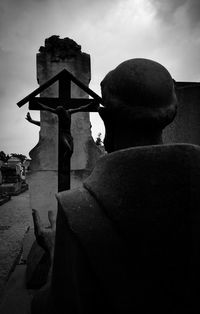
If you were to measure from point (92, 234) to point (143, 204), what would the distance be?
6.2 inches

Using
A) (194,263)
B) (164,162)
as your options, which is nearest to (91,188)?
(164,162)

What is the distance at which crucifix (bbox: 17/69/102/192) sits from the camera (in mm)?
2914

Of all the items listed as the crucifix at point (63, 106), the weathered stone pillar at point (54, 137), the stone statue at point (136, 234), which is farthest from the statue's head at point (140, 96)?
the weathered stone pillar at point (54, 137)

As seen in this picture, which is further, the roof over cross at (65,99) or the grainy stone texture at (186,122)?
the roof over cross at (65,99)

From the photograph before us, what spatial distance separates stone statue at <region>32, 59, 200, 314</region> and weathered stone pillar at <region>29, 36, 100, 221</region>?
3364mm

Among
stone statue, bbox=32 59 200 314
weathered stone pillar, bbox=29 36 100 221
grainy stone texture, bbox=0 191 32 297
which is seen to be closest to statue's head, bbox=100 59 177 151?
stone statue, bbox=32 59 200 314

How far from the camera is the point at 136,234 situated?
647 mm

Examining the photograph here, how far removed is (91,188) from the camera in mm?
737

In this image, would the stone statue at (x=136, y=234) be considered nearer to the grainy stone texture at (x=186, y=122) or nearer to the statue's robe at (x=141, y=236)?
the statue's robe at (x=141, y=236)

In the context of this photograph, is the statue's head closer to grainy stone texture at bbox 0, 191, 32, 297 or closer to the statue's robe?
the statue's robe

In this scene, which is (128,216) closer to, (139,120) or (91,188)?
(91,188)

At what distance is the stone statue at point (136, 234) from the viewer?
627 mm

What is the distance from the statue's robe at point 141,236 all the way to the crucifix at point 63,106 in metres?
2.24

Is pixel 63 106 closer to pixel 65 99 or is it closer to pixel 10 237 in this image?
pixel 65 99
